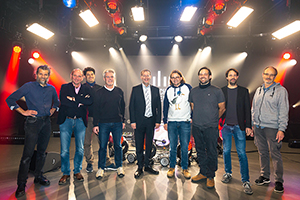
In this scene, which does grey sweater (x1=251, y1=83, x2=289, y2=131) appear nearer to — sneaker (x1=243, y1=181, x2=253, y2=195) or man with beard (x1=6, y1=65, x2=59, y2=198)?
sneaker (x1=243, y1=181, x2=253, y2=195)

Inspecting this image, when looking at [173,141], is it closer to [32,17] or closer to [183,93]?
[183,93]

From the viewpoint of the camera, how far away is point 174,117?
9.39 feet

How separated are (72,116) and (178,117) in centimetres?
180

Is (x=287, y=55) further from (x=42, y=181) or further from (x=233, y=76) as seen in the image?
(x=42, y=181)

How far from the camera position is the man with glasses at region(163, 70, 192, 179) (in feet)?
9.31

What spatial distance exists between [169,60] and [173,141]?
5.46m

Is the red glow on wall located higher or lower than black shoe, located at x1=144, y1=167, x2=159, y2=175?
higher

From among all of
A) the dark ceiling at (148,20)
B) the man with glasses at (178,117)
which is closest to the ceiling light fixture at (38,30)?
the dark ceiling at (148,20)

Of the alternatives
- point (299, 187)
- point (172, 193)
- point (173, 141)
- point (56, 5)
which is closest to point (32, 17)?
point (56, 5)

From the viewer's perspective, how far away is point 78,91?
108 inches

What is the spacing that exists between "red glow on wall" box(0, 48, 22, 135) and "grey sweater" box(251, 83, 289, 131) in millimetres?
8186

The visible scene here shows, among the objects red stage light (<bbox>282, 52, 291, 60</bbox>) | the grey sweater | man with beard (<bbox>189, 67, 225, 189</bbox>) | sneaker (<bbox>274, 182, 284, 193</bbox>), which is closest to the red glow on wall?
man with beard (<bbox>189, 67, 225, 189</bbox>)

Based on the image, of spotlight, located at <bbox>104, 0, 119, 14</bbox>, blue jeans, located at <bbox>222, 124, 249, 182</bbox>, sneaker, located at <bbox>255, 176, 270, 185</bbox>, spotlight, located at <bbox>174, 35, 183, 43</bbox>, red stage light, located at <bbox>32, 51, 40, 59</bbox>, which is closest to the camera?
blue jeans, located at <bbox>222, 124, 249, 182</bbox>

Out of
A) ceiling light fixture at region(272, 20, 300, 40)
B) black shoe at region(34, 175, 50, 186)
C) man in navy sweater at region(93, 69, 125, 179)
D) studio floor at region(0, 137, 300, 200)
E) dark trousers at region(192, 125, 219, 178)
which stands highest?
ceiling light fixture at region(272, 20, 300, 40)
